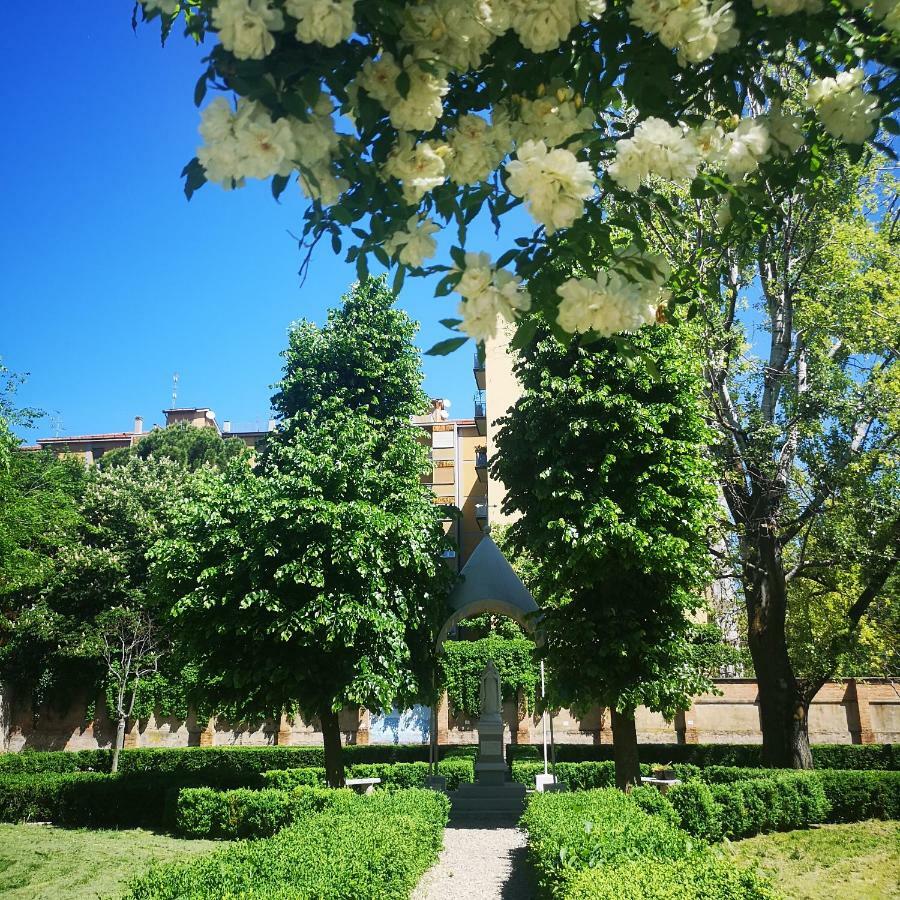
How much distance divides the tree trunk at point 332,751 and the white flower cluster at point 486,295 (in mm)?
13888

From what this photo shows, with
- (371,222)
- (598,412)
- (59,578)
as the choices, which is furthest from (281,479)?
(59,578)

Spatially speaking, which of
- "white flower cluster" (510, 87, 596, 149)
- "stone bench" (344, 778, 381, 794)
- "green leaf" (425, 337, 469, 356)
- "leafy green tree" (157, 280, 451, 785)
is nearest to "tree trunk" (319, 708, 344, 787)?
"leafy green tree" (157, 280, 451, 785)

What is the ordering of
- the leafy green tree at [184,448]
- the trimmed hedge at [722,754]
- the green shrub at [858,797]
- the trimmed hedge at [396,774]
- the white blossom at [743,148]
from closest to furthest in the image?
the white blossom at [743,148] → the green shrub at [858,797] → the trimmed hedge at [396,774] → the trimmed hedge at [722,754] → the leafy green tree at [184,448]

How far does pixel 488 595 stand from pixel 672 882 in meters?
10.9

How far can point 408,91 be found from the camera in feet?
7.88

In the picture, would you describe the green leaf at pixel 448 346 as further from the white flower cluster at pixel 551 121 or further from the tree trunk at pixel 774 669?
the tree trunk at pixel 774 669

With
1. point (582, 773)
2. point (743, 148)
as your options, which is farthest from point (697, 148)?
point (582, 773)

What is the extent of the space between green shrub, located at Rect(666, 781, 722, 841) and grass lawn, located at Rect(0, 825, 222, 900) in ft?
26.5

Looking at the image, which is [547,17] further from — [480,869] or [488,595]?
[488,595]

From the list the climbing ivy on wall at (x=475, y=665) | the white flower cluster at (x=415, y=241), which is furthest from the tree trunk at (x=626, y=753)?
the climbing ivy on wall at (x=475, y=665)

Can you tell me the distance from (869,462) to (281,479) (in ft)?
38.5

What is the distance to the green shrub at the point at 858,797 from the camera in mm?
14328

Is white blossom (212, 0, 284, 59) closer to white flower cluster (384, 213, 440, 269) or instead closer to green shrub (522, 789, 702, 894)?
white flower cluster (384, 213, 440, 269)

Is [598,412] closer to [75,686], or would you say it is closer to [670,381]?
[670,381]
